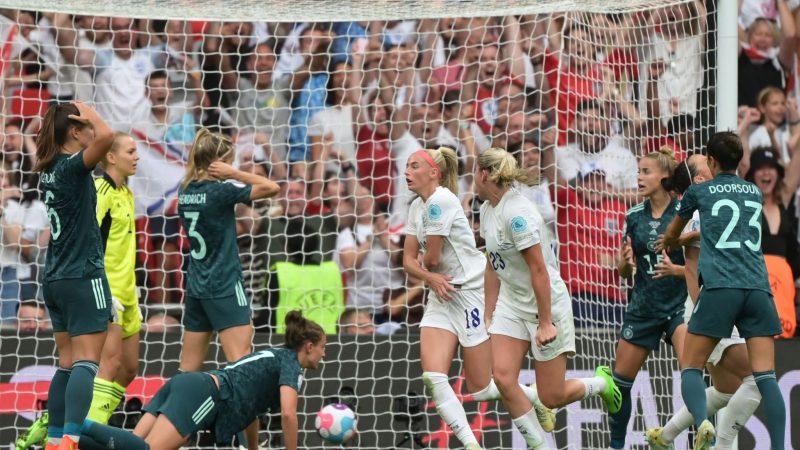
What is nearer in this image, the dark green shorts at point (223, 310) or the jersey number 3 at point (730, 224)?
the jersey number 3 at point (730, 224)

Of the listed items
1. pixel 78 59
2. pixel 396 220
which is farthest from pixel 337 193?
pixel 78 59

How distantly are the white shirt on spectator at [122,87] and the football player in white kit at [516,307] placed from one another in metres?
4.77

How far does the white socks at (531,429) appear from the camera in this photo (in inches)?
318

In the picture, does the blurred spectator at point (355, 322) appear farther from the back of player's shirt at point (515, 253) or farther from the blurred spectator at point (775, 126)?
the blurred spectator at point (775, 126)

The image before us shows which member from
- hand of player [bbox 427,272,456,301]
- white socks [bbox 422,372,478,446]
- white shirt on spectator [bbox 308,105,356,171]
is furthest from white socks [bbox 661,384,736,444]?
white shirt on spectator [bbox 308,105,356,171]

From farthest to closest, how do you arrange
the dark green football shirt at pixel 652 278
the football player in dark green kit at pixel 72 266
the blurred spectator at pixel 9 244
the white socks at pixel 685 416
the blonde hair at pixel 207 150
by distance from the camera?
the blurred spectator at pixel 9 244 < the blonde hair at pixel 207 150 < the dark green football shirt at pixel 652 278 < the white socks at pixel 685 416 < the football player in dark green kit at pixel 72 266

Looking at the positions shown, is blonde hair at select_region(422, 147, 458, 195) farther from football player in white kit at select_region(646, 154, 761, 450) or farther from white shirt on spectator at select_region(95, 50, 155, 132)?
white shirt on spectator at select_region(95, 50, 155, 132)

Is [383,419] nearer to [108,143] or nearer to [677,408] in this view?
[677,408]

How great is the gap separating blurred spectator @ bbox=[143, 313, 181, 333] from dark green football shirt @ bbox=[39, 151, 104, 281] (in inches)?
139

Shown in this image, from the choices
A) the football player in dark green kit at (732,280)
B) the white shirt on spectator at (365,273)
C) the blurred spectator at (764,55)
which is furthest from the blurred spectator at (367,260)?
the football player in dark green kit at (732,280)

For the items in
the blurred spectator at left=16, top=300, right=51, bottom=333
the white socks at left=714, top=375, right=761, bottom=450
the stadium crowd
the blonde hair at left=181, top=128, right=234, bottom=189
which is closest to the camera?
the white socks at left=714, top=375, right=761, bottom=450

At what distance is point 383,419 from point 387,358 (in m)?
0.50

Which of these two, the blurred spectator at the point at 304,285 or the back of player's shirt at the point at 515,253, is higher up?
the blurred spectator at the point at 304,285

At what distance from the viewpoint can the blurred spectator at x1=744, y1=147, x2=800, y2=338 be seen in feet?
35.8
